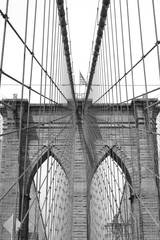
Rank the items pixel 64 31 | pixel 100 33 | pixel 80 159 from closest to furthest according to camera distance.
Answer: pixel 64 31 → pixel 100 33 → pixel 80 159

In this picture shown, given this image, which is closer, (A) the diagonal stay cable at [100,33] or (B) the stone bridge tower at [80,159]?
(A) the diagonal stay cable at [100,33]

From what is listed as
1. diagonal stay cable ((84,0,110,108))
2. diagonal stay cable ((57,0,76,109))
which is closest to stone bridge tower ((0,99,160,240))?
diagonal stay cable ((84,0,110,108))

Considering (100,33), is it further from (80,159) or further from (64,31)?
(80,159)

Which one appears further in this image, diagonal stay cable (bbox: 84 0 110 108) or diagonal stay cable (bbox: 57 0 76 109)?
diagonal stay cable (bbox: 57 0 76 109)

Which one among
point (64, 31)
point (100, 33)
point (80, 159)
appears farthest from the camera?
point (80, 159)

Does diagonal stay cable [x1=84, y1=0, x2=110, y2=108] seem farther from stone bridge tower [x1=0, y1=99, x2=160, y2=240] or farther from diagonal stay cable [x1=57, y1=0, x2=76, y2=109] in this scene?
stone bridge tower [x1=0, y1=99, x2=160, y2=240]

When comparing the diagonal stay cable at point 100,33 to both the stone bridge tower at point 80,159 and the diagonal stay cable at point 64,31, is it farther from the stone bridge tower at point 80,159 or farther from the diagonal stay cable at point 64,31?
the stone bridge tower at point 80,159

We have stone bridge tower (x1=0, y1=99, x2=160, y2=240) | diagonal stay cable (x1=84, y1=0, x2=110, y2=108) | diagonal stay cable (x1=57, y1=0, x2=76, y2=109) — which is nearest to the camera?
diagonal stay cable (x1=84, y1=0, x2=110, y2=108)

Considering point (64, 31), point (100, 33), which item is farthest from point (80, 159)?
point (64, 31)

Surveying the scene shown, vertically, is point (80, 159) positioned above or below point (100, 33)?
below

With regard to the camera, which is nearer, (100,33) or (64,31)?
(64,31)

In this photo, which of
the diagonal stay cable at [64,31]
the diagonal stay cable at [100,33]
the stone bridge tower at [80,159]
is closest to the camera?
the diagonal stay cable at [100,33]

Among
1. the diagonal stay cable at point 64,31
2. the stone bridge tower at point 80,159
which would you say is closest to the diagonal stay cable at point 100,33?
the diagonal stay cable at point 64,31

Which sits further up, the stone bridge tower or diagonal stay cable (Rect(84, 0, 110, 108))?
diagonal stay cable (Rect(84, 0, 110, 108))
